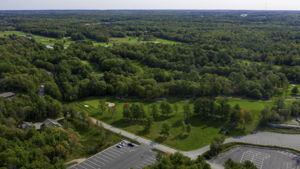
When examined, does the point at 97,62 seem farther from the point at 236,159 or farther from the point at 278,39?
the point at 278,39

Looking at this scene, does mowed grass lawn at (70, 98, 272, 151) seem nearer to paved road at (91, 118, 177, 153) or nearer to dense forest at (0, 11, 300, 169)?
paved road at (91, 118, 177, 153)

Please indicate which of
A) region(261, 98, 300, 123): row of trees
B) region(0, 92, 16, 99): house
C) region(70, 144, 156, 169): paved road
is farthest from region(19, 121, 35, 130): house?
region(261, 98, 300, 123): row of trees

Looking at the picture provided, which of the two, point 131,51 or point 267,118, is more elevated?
point 131,51

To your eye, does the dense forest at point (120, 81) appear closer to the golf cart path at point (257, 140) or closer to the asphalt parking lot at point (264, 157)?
the golf cart path at point (257, 140)

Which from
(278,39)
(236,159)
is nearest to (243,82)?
(236,159)

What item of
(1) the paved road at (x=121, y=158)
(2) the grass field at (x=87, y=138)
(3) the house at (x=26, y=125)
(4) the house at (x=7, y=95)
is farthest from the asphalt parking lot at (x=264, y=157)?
(4) the house at (x=7, y=95)
